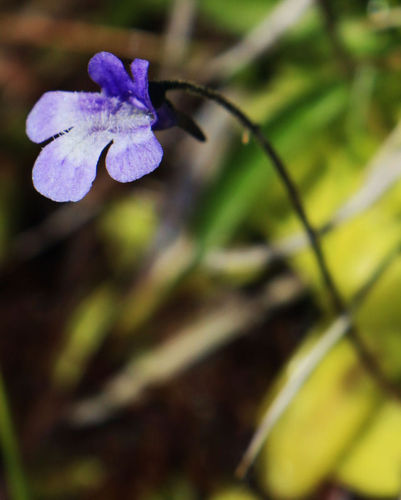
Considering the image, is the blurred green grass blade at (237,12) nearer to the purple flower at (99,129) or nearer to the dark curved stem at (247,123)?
the dark curved stem at (247,123)

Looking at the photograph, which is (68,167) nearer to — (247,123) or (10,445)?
(247,123)

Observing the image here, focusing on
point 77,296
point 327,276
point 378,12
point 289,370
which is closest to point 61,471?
point 77,296

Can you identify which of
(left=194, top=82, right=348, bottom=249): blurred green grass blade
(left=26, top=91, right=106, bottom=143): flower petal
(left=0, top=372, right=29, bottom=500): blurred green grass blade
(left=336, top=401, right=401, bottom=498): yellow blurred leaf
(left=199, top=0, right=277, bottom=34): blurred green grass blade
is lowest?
(left=336, top=401, right=401, bottom=498): yellow blurred leaf

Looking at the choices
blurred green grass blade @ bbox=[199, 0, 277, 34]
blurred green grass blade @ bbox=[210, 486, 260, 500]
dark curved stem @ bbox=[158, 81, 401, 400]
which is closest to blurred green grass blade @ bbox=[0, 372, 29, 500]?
blurred green grass blade @ bbox=[210, 486, 260, 500]

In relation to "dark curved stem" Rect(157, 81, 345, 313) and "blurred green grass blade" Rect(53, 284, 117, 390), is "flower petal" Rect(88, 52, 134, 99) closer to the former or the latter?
"dark curved stem" Rect(157, 81, 345, 313)

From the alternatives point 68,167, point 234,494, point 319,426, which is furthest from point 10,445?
point 68,167

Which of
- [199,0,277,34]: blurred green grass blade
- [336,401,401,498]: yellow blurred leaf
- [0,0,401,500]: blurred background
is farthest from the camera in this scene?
[199,0,277,34]: blurred green grass blade

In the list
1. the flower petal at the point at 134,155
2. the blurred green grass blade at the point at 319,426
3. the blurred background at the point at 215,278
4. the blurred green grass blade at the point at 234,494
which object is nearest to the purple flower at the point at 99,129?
the flower petal at the point at 134,155
